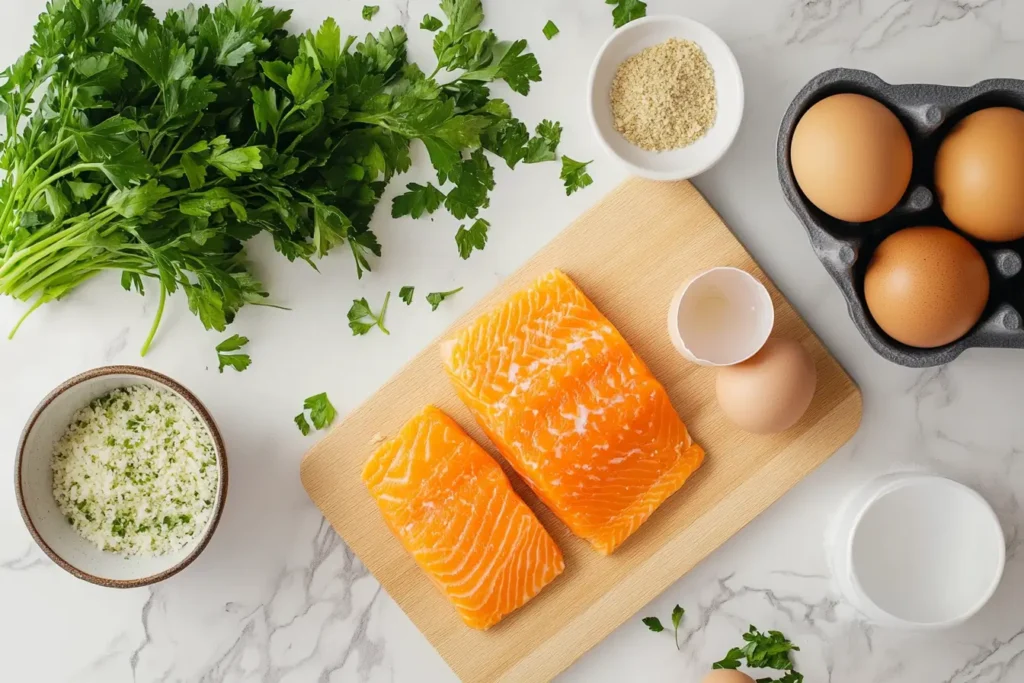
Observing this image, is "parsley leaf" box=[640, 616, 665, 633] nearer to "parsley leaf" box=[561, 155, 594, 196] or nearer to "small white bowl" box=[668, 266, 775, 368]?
"small white bowl" box=[668, 266, 775, 368]

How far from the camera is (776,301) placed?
1.72 meters

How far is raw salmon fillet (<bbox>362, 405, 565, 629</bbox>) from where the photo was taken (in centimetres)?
169

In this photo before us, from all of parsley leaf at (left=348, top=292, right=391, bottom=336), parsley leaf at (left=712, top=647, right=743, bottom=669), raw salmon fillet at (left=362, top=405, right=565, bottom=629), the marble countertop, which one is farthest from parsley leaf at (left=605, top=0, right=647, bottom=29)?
parsley leaf at (left=712, top=647, right=743, bottom=669)

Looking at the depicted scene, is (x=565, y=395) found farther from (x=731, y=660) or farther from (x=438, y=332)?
(x=731, y=660)

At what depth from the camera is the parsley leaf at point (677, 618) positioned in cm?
178

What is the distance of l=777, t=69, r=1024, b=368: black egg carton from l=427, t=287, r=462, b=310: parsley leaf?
0.69 meters

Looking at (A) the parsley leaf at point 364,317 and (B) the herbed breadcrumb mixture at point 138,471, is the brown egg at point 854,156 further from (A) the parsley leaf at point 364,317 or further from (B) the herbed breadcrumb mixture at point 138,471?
(B) the herbed breadcrumb mixture at point 138,471

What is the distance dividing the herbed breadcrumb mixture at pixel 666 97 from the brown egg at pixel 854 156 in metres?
0.23


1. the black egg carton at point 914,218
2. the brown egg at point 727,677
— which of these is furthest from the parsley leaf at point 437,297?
the brown egg at point 727,677

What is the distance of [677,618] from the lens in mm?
1780

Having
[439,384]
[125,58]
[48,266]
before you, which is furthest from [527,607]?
→ [125,58]

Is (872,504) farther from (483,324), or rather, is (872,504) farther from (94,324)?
(94,324)

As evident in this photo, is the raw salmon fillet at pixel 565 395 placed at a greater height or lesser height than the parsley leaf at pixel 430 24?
lesser

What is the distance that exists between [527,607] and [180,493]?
2.40 ft
